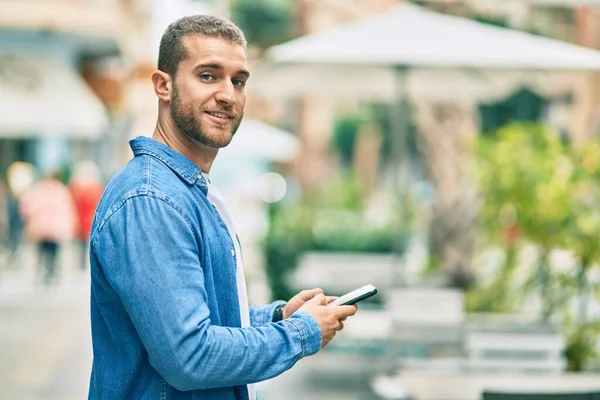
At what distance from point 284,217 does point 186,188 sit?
40.3ft

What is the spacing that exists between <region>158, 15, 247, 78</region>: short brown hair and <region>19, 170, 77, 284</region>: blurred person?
571 inches

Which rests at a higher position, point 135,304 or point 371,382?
point 135,304

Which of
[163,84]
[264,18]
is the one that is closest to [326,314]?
[163,84]

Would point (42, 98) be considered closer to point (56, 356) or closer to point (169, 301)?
point (56, 356)

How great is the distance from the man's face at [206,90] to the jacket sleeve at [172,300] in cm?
22

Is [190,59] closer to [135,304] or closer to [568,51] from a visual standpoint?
[135,304]

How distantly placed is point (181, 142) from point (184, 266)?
0.37 m

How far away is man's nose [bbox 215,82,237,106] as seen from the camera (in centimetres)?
234

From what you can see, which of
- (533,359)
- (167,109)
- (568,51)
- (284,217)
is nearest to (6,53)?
(284,217)

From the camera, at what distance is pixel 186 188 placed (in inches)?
90.5

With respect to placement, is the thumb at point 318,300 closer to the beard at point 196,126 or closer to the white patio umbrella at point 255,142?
the beard at point 196,126

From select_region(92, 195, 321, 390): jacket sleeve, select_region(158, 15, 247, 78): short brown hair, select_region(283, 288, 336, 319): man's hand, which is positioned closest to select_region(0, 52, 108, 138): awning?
select_region(283, 288, 336, 319): man's hand

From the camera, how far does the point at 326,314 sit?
7.77ft

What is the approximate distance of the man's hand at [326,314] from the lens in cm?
235
